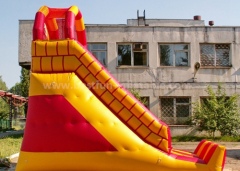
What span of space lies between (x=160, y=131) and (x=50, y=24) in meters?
2.73

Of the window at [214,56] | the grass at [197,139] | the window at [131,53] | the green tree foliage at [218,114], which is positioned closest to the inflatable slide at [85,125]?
the grass at [197,139]

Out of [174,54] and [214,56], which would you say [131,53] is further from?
[214,56]

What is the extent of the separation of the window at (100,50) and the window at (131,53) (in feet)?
2.27

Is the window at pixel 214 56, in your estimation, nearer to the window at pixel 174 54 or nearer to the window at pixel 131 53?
the window at pixel 174 54

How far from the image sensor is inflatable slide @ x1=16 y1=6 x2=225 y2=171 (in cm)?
428

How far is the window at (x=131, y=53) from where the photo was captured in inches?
668

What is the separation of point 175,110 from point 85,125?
1303 cm

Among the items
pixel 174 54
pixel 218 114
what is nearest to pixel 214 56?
pixel 174 54

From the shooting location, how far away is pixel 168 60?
1720 cm

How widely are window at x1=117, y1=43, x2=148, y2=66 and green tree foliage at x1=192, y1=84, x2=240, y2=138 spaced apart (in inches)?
138

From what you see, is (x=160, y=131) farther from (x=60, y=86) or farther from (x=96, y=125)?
(x=60, y=86)

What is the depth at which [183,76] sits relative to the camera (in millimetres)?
17062

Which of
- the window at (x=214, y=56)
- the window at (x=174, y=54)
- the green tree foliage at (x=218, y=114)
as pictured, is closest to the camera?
the green tree foliage at (x=218, y=114)

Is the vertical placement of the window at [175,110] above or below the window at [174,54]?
below
